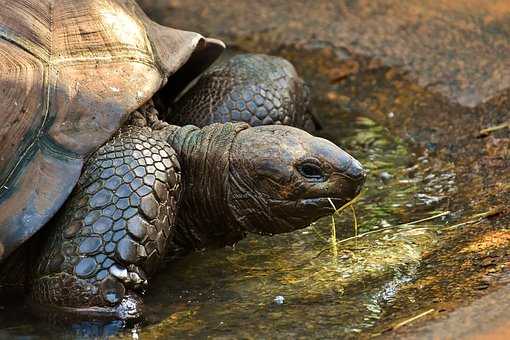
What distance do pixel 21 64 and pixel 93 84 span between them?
0.40 meters

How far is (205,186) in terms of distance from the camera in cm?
609

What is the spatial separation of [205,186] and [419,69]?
10.7 ft

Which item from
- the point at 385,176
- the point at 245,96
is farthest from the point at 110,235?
→ the point at 385,176

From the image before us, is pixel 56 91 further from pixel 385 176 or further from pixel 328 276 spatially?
pixel 385 176

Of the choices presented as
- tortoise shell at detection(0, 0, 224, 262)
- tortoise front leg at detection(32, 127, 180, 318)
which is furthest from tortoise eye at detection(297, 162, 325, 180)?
tortoise shell at detection(0, 0, 224, 262)

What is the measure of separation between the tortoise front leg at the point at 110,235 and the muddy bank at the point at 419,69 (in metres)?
1.44

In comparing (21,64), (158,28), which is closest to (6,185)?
(21,64)

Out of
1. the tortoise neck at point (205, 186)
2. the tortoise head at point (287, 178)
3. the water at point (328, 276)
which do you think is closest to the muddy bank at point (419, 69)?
the water at point (328, 276)

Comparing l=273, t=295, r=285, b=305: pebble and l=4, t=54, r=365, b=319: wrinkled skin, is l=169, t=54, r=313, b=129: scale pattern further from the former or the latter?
l=273, t=295, r=285, b=305: pebble

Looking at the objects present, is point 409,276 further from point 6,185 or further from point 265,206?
point 6,185

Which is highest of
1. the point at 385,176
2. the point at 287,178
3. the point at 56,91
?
the point at 56,91

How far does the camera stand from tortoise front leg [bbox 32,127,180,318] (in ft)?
17.6

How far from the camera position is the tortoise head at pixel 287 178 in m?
5.77

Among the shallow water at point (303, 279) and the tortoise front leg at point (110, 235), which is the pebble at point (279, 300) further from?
the tortoise front leg at point (110, 235)
